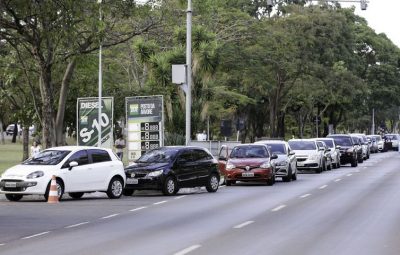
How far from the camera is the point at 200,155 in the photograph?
86.3 feet

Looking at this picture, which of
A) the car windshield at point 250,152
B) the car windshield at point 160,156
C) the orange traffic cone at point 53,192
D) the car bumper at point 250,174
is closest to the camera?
the orange traffic cone at point 53,192

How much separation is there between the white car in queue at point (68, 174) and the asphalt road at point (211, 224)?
0.44m

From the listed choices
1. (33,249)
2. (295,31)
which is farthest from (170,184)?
(295,31)

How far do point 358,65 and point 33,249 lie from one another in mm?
61466

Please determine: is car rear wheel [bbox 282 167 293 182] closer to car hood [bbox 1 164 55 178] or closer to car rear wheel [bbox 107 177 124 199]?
car rear wheel [bbox 107 177 124 199]

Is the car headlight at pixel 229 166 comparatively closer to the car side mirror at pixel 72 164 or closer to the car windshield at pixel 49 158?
the car windshield at pixel 49 158

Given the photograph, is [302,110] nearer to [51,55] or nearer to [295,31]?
[295,31]

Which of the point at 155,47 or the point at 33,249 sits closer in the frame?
the point at 33,249

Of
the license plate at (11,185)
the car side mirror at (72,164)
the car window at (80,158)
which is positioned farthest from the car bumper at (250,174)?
the license plate at (11,185)

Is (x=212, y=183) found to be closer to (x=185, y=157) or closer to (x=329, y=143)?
(x=185, y=157)

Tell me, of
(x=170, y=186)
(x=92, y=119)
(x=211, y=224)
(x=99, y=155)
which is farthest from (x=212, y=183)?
→ (x=211, y=224)

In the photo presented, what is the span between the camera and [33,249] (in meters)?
12.4

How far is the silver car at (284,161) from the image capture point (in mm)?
31953

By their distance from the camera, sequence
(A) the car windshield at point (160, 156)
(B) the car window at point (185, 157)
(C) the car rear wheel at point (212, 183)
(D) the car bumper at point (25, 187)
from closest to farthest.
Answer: (D) the car bumper at point (25, 187)
(A) the car windshield at point (160, 156)
(B) the car window at point (185, 157)
(C) the car rear wheel at point (212, 183)
